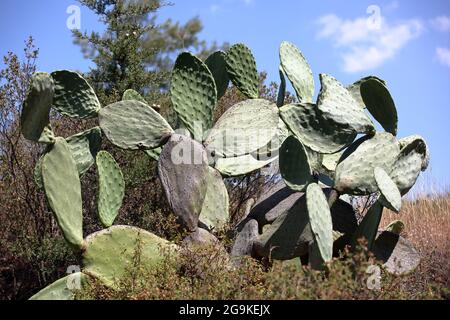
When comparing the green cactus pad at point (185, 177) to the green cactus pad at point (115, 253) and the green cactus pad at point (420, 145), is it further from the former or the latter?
the green cactus pad at point (420, 145)

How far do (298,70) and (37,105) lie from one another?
190cm

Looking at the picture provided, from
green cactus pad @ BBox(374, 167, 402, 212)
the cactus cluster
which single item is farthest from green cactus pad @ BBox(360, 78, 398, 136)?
green cactus pad @ BBox(374, 167, 402, 212)

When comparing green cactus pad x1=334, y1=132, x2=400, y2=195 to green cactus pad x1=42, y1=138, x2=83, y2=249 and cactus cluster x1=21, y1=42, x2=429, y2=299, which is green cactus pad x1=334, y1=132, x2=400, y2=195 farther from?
green cactus pad x1=42, y1=138, x2=83, y2=249

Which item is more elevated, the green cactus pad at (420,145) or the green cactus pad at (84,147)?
the green cactus pad at (84,147)

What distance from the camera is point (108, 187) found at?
5.17 meters

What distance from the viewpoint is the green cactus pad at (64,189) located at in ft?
15.5

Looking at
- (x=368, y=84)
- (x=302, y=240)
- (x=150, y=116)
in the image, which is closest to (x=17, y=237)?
(x=150, y=116)

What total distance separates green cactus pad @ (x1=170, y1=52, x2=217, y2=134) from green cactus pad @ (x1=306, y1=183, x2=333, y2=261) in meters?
1.11

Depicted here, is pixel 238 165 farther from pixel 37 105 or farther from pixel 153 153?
pixel 37 105

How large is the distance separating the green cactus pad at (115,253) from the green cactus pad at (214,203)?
59 centimetres

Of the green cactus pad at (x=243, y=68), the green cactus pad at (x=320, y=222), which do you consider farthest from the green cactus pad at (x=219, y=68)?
Answer: the green cactus pad at (x=320, y=222)

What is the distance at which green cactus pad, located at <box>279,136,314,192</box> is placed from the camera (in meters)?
4.79

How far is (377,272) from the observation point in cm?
456
